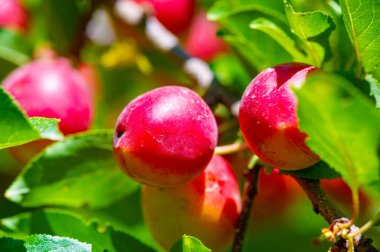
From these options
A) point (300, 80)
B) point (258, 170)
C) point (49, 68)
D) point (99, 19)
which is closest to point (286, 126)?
point (300, 80)

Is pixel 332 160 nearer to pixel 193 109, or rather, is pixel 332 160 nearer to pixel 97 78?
pixel 193 109

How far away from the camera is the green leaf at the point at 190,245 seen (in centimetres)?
73

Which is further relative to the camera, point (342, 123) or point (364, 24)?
point (364, 24)

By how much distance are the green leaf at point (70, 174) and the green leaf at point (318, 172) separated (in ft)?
1.02

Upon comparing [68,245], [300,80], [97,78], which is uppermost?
[300,80]

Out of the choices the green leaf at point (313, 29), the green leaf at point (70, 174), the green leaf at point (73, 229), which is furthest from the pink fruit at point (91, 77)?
the green leaf at point (313, 29)

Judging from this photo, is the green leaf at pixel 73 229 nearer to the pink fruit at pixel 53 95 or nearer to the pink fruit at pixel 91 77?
the pink fruit at pixel 53 95

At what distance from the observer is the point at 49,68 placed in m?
1.19

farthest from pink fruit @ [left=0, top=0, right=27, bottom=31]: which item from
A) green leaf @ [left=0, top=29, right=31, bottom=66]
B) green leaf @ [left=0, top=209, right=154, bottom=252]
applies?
green leaf @ [left=0, top=209, right=154, bottom=252]

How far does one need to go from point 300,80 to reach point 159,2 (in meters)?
0.75

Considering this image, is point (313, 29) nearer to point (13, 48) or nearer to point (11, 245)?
point (11, 245)

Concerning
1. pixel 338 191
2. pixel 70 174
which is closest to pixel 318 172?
pixel 338 191

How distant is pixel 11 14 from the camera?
1.41m

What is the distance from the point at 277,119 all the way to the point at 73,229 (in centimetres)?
33
